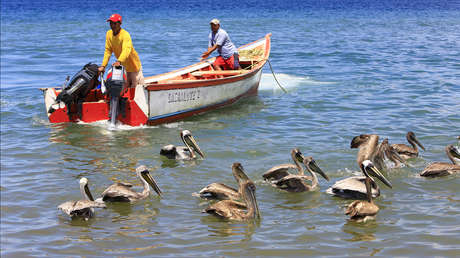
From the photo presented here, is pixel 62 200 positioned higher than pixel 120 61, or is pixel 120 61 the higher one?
pixel 120 61

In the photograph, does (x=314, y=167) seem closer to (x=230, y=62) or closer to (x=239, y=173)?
(x=239, y=173)

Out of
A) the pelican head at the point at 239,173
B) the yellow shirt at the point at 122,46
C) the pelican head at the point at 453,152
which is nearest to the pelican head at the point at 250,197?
the pelican head at the point at 239,173

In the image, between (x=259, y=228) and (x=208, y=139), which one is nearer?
(x=259, y=228)

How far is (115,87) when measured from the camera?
1267 cm

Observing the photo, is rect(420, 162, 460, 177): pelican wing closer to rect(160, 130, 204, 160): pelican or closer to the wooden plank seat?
rect(160, 130, 204, 160): pelican

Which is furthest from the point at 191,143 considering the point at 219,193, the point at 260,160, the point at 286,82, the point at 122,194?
the point at 286,82

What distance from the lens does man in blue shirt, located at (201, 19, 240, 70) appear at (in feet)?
52.0

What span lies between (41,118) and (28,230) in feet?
25.4

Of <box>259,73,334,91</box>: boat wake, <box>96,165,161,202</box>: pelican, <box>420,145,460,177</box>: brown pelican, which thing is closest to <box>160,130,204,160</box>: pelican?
<box>96,165,161,202</box>: pelican

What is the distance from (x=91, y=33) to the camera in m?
38.9

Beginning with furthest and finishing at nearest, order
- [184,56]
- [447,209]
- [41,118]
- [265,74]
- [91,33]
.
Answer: [91,33], [184,56], [265,74], [41,118], [447,209]

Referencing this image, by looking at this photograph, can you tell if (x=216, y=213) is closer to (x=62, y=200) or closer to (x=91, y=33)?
(x=62, y=200)

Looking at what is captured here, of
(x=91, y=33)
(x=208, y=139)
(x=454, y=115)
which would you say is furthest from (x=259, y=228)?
(x=91, y=33)

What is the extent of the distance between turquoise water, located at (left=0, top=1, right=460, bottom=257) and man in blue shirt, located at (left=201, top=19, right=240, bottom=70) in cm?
137
